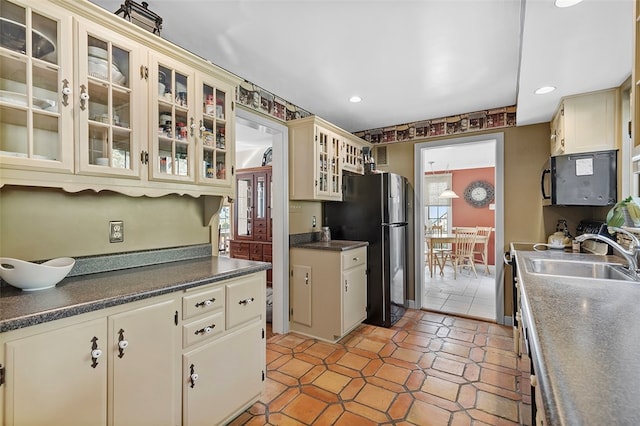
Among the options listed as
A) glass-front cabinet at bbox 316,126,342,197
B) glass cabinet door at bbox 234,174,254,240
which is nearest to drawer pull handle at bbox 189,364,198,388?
glass-front cabinet at bbox 316,126,342,197

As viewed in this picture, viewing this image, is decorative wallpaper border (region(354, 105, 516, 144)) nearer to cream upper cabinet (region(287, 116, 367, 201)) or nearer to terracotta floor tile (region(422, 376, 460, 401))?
cream upper cabinet (region(287, 116, 367, 201))

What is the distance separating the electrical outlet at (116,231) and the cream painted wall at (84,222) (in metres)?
0.02

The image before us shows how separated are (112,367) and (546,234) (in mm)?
3817

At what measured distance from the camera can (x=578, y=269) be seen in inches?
75.7

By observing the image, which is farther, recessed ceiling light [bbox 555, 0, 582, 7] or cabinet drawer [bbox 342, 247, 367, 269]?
cabinet drawer [bbox 342, 247, 367, 269]

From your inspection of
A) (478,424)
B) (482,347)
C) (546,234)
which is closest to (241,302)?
(478,424)

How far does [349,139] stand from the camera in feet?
11.9

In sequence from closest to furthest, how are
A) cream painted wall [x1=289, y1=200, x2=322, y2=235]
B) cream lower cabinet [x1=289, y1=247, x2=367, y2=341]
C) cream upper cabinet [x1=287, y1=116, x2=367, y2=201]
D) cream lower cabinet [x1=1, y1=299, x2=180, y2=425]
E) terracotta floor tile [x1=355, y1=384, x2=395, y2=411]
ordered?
cream lower cabinet [x1=1, y1=299, x2=180, y2=425] < terracotta floor tile [x1=355, y1=384, x2=395, y2=411] < cream lower cabinet [x1=289, y1=247, x2=367, y2=341] < cream upper cabinet [x1=287, y1=116, x2=367, y2=201] < cream painted wall [x1=289, y1=200, x2=322, y2=235]

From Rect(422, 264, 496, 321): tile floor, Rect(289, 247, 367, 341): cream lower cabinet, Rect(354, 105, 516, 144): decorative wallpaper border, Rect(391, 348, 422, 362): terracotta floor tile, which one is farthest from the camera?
Rect(422, 264, 496, 321): tile floor

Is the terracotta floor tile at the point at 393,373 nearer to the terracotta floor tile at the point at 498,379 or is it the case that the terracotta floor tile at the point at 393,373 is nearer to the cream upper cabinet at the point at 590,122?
the terracotta floor tile at the point at 498,379

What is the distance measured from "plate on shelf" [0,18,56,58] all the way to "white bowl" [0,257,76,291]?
33.8 inches

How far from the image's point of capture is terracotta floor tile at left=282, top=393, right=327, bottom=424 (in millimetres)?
1813

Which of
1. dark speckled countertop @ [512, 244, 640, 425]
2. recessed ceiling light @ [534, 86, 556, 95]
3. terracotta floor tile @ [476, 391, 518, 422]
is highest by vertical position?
recessed ceiling light @ [534, 86, 556, 95]

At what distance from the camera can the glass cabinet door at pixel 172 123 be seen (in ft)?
5.35
